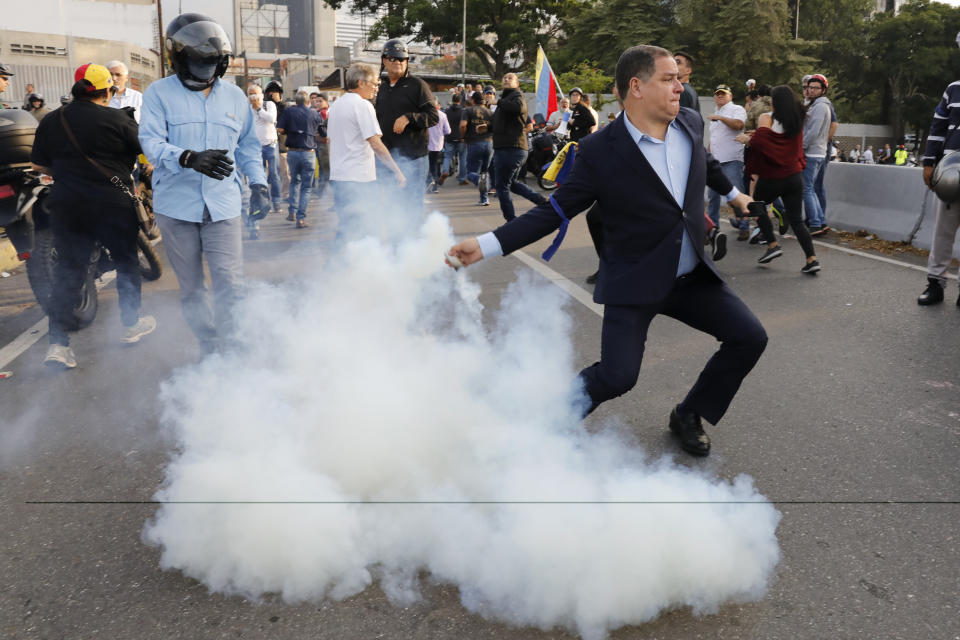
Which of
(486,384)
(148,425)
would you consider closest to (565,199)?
(486,384)

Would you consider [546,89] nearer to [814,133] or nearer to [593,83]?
[814,133]

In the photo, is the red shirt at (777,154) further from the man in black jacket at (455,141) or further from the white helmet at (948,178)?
the man in black jacket at (455,141)

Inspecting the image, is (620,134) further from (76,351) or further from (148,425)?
(76,351)

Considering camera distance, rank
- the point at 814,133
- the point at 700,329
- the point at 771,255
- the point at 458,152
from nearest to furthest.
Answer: the point at 700,329 → the point at 771,255 → the point at 814,133 → the point at 458,152

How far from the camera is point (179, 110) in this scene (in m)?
3.90

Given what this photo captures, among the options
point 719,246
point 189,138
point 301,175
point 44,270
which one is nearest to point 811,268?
point 719,246

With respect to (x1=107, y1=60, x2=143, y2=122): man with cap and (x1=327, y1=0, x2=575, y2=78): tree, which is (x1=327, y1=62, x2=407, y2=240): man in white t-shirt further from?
(x1=327, y1=0, x2=575, y2=78): tree

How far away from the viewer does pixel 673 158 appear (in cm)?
311

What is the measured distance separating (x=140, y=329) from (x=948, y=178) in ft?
18.6

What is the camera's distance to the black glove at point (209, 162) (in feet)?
12.0

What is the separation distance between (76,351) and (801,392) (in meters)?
4.47

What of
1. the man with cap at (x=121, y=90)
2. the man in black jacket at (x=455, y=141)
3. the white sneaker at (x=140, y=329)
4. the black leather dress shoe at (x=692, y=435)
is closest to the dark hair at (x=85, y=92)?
the white sneaker at (x=140, y=329)

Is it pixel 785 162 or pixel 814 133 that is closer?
pixel 785 162

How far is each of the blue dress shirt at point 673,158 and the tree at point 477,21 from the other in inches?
1731
